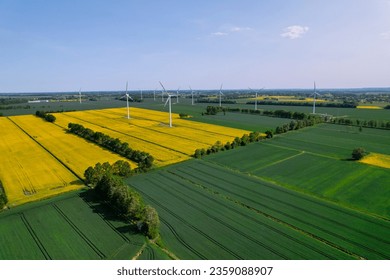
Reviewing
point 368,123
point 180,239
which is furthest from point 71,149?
point 368,123

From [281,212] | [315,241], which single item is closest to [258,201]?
[281,212]

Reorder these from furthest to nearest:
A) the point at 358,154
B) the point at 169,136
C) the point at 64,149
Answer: the point at 169,136, the point at 64,149, the point at 358,154

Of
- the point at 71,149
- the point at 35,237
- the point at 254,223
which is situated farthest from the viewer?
the point at 71,149

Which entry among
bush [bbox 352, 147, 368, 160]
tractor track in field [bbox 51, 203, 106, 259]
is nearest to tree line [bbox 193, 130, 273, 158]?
bush [bbox 352, 147, 368, 160]

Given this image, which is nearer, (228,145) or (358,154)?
(358,154)

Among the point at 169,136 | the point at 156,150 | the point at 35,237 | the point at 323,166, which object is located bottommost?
the point at 35,237

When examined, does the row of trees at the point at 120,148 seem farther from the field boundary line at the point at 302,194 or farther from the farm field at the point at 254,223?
the field boundary line at the point at 302,194

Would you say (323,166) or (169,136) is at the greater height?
(169,136)

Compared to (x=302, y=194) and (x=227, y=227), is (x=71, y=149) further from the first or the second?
(x=302, y=194)
